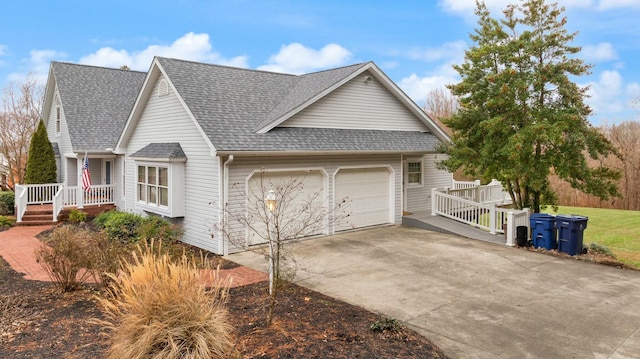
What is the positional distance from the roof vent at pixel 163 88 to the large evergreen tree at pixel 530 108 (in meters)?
9.72

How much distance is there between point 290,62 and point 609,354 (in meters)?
39.7

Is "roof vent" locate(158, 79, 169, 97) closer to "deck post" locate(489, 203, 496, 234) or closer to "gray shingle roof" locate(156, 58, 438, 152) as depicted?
"gray shingle roof" locate(156, 58, 438, 152)

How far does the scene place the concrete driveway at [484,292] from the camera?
20.6 ft

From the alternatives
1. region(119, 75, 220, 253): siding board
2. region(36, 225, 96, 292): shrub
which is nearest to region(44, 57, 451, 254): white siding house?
region(119, 75, 220, 253): siding board

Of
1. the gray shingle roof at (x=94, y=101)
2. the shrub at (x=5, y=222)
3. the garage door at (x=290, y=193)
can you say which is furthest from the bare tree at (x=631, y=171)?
the shrub at (x=5, y=222)

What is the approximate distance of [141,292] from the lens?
5273mm

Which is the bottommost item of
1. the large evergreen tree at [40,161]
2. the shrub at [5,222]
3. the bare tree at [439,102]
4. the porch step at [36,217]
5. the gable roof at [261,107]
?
the shrub at [5,222]

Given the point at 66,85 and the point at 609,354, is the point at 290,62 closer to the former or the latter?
the point at 66,85

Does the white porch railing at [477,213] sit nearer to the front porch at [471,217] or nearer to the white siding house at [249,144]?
the front porch at [471,217]

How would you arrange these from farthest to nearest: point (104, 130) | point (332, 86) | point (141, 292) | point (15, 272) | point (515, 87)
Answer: point (104, 130)
point (332, 86)
point (515, 87)
point (15, 272)
point (141, 292)

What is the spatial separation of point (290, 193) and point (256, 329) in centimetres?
702

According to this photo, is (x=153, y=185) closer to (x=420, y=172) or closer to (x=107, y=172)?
(x=107, y=172)

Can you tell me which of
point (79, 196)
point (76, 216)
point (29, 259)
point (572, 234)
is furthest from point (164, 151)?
point (572, 234)

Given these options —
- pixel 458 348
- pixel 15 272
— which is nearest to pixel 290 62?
pixel 15 272
